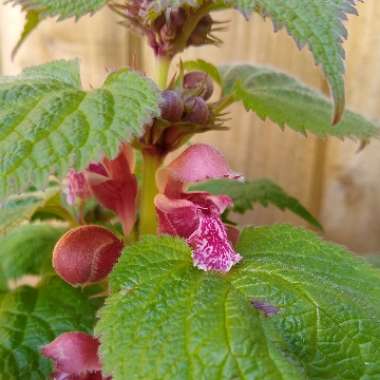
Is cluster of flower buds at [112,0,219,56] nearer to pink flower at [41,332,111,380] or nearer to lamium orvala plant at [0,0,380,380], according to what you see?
lamium orvala plant at [0,0,380,380]

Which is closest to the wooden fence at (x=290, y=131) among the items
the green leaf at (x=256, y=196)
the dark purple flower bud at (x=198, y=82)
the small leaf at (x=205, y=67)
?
the green leaf at (x=256, y=196)

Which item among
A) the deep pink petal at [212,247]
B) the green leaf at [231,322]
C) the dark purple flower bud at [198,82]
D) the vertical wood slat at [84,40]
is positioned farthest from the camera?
the vertical wood slat at [84,40]

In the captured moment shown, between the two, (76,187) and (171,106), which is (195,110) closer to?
(171,106)

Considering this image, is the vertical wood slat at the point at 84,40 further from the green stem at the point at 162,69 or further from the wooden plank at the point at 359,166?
the green stem at the point at 162,69

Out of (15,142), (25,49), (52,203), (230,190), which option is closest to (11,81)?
(15,142)

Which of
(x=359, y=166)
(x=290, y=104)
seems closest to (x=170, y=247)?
(x=290, y=104)

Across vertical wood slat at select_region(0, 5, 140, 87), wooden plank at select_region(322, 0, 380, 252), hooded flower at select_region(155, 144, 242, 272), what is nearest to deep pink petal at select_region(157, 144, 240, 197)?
hooded flower at select_region(155, 144, 242, 272)
